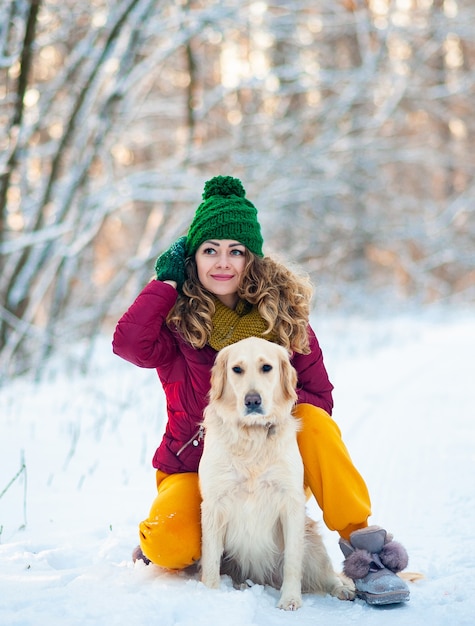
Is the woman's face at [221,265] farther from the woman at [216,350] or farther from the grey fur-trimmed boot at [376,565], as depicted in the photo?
the grey fur-trimmed boot at [376,565]

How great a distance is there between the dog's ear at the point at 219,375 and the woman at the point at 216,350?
17 cm

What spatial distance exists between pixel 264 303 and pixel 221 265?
0.75ft

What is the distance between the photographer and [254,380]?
2.20 meters

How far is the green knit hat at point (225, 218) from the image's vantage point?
8.33ft

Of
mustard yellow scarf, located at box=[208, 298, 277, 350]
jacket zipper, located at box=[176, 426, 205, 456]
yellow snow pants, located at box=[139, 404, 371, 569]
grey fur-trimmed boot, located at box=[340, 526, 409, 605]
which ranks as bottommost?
grey fur-trimmed boot, located at box=[340, 526, 409, 605]

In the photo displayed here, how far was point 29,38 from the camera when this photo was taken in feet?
14.7

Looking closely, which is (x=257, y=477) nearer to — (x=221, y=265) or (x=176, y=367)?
(x=176, y=367)

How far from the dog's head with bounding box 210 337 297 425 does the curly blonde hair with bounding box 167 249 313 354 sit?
18cm

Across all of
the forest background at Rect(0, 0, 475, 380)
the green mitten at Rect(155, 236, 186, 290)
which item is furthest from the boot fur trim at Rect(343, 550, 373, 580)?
the forest background at Rect(0, 0, 475, 380)

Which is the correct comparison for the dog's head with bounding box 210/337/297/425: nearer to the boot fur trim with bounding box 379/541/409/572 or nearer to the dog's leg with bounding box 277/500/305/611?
the dog's leg with bounding box 277/500/305/611

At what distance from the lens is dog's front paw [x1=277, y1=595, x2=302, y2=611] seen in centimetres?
210

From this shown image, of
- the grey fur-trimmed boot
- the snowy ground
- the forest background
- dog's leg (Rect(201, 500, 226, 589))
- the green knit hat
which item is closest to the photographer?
the snowy ground

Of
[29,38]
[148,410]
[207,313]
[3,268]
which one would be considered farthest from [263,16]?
[207,313]

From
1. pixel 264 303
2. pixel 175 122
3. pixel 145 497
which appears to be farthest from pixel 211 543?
pixel 175 122
